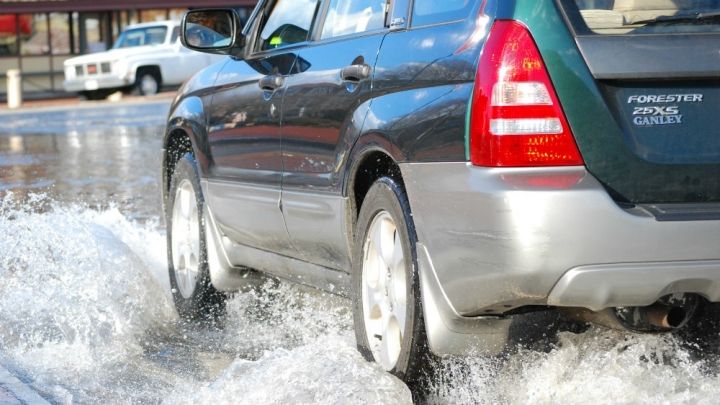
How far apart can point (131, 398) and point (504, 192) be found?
2.02 m

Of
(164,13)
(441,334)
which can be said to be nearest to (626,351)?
(441,334)

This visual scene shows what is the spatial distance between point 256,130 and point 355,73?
46.2 inches

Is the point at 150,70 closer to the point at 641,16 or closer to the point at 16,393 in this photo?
the point at 16,393

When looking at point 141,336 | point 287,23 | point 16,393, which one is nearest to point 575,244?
point 16,393

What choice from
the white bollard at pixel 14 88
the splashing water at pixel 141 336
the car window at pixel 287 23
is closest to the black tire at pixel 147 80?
the white bollard at pixel 14 88

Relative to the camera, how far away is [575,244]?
13.8ft

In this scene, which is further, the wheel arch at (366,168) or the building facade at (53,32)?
the building facade at (53,32)

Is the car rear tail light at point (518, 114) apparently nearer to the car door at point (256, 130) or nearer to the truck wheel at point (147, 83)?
the car door at point (256, 130)

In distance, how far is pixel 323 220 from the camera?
569 centimetres

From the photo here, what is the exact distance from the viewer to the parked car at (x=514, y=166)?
4242mm

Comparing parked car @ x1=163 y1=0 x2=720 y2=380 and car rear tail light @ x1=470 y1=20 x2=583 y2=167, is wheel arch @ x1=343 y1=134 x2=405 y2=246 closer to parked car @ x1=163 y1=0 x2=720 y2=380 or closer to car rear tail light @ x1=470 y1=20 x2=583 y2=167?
parked car @ x1=163 y1=0 x2=720 y2=380

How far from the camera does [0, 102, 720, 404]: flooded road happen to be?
4.91 metres

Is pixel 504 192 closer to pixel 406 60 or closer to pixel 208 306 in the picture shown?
pixel 406 60

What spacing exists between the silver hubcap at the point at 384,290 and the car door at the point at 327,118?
0.25 meters
